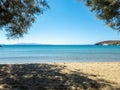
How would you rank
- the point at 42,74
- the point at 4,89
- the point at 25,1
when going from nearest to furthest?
the point at 4,89 → the point at 42,74 → the point at 25,1

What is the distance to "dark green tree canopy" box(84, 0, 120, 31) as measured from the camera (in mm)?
15202

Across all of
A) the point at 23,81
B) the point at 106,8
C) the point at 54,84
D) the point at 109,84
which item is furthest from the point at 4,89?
the point at 106,8

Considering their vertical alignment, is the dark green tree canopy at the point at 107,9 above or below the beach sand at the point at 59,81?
above

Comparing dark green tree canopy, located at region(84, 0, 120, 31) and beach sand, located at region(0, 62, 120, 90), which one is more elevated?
dark green tree canopy, located at region(84, 0, 120, 31)

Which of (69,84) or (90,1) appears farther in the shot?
(90,1)

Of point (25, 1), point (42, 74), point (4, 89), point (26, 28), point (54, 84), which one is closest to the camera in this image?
point (4, 89)

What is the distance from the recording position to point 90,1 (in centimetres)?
1648

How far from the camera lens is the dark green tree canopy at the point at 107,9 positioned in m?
15.2

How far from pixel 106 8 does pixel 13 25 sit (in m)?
6.01

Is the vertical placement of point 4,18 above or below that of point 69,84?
above

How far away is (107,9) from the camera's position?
15648 millimetres

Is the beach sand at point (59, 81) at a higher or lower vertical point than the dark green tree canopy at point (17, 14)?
lower

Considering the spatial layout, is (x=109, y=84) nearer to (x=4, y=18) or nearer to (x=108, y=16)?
(x=108, y=16)

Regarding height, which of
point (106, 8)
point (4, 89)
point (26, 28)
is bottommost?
point (4, 89)
